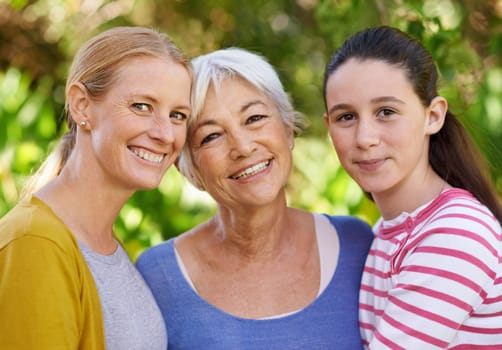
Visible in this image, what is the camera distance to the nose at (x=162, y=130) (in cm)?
215

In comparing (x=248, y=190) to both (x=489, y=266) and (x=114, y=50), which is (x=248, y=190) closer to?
(x=114, y=50)

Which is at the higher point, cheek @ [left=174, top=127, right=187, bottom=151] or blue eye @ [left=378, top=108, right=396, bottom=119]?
blue eye @ [left=378, top=108, right=396, bottom=119]

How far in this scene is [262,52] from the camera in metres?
6.49

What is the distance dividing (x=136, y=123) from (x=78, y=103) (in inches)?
7.8

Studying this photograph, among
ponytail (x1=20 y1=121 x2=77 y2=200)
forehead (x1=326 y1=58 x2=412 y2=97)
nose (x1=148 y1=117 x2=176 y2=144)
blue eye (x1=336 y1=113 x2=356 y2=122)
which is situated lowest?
ponytail (x1=20 y1=121 x2=77 y2=200)

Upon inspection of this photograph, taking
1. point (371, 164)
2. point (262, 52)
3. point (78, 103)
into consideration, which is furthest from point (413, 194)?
point (262, 52)

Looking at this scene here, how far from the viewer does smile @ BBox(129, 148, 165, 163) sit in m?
2.15

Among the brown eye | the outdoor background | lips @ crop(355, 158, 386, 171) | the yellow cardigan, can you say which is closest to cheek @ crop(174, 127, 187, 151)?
the brown eye

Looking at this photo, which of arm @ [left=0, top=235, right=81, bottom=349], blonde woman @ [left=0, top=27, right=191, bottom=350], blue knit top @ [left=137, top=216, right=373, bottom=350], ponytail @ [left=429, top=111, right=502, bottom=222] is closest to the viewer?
arm @ [left=0, top=235, right=81, bottom=349]

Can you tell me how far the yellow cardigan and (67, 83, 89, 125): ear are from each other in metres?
0.34

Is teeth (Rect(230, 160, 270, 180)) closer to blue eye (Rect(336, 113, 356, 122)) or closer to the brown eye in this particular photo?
blue eye (Rect(336, 113, 356, 122))

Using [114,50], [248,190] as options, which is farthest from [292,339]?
[114,50]

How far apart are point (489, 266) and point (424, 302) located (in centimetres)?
21

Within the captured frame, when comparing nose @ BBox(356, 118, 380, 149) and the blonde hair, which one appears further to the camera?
nose @ BBox(356, 118, 380, 149)
